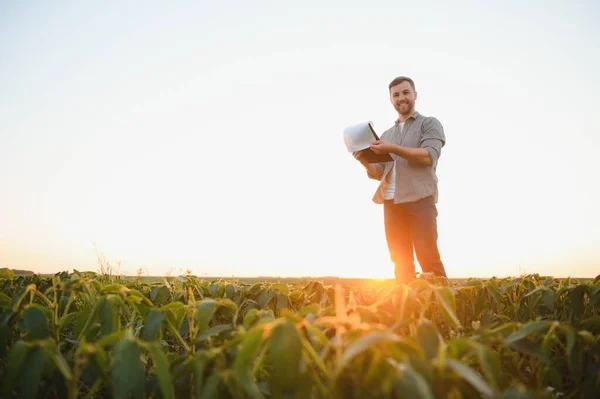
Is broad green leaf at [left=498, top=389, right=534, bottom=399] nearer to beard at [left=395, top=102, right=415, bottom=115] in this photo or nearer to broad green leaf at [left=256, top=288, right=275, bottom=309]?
broad green leaf at [left=256, top=288, right=275, bottom=309]

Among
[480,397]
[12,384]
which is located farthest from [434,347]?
[12,384]

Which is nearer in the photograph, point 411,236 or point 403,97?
point 411,236

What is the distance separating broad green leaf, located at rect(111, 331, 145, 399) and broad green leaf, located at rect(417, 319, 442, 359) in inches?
24.3

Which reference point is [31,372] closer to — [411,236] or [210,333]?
[210,333]

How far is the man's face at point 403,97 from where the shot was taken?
15.7 ft

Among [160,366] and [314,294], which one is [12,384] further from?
[314,294]

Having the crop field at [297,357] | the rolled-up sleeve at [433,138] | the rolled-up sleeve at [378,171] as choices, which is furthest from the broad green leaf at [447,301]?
the rolled-up sleeve at [378,171]

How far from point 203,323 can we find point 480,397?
806mm

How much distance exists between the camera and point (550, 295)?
2148 millimetres

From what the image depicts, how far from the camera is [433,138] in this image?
4.53 metres

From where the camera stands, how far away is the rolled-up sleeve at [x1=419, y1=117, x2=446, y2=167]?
14.7 ft

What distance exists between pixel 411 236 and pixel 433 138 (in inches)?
42.7

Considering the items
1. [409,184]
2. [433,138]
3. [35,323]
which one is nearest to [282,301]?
[35,323]

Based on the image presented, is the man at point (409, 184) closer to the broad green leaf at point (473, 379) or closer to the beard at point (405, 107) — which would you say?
the beard at point (405, 107)
